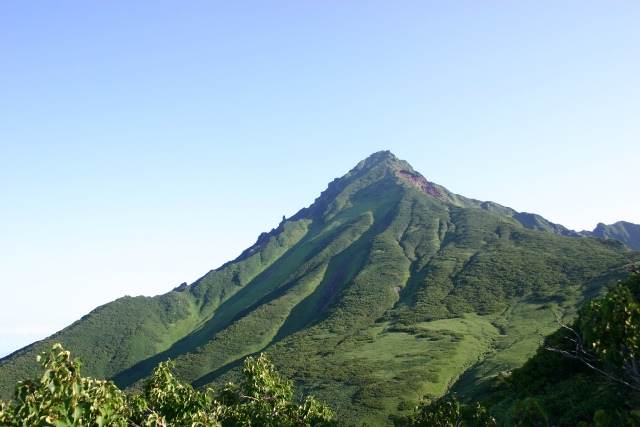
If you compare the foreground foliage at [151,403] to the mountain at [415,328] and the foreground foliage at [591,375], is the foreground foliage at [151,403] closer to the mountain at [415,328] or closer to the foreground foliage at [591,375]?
the foreground foliage at [591,375]

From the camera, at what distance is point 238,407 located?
2130 cm

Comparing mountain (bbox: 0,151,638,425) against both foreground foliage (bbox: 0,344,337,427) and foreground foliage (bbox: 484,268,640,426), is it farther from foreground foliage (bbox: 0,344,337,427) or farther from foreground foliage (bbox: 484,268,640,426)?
foreground foliage (bbox: 0,344,337,427)

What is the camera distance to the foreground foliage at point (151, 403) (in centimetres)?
998

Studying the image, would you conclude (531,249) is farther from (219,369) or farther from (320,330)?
(219,369)

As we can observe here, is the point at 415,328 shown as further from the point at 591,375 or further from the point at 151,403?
the point at 151,403

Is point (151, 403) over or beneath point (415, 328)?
over

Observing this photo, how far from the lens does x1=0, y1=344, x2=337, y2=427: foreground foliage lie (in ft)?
32.8

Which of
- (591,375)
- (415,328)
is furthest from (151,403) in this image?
(415,328)

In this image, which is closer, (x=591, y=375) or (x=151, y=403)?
(x=151, y=403)

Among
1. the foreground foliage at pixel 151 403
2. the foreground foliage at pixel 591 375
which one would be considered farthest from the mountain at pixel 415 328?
the foreground foliage at pixel 151 403

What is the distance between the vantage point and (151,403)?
1759cm

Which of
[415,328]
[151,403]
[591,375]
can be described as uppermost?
[151,403]

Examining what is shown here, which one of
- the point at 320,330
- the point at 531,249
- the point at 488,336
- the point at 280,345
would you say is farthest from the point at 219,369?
the point at 531,249

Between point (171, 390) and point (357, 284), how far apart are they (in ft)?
565
